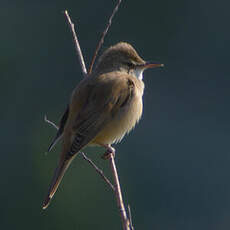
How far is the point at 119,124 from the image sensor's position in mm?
5340

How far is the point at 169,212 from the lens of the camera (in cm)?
996

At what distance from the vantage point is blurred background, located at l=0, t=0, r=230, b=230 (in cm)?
987

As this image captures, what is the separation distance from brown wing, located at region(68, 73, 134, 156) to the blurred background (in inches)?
165

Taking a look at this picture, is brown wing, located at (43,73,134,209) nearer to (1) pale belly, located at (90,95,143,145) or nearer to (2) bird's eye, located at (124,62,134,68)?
(1) pale belly, located at (90,95,143,145)

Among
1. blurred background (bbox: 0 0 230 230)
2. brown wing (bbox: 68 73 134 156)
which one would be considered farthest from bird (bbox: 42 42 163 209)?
blurred background (bbox: 0 0 230 230)

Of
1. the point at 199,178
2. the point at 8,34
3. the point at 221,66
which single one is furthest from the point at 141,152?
the point at 8,34

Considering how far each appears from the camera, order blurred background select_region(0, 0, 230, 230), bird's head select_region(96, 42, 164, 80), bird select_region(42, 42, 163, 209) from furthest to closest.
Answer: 1. blurred background select_region(0, 0, 230, 230)
2. bird's head select_region(96, 42, 164, 80)
3. bird select_region(42, 42, 163, 209)

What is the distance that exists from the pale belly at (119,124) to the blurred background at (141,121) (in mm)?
4125

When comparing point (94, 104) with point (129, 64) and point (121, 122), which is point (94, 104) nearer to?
point (121, 122)

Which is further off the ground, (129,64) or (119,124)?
(129,64)

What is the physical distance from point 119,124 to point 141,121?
581cm

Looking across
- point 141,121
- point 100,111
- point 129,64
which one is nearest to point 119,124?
point 100,111

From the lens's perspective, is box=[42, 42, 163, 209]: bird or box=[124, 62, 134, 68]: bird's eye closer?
box=[42, 42, 163, 209]: bird

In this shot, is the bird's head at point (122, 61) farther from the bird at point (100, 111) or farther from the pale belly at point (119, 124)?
the pale belly at point (119, 124)
